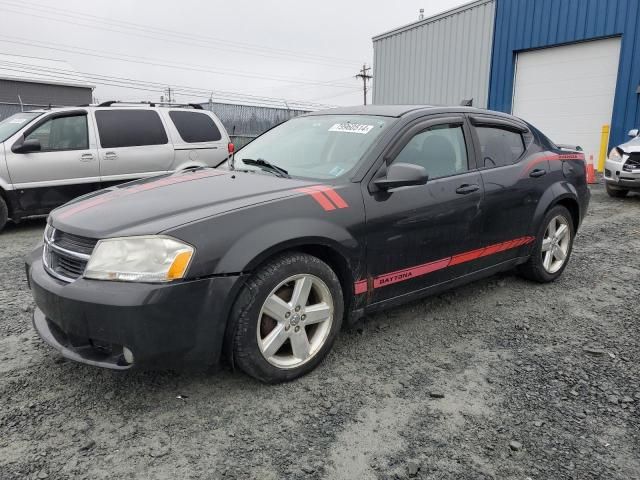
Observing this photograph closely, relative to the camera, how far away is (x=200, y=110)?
8391mm

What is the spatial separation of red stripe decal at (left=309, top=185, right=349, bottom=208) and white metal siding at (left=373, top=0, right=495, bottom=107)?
47.4 feet

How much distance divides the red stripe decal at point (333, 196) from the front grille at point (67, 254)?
4.10 feet

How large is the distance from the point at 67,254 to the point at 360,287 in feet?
5.32

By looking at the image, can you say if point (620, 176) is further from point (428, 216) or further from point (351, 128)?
point (351, 128)

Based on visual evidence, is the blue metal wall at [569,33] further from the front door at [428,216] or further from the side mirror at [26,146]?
the side mirror at [26,146]

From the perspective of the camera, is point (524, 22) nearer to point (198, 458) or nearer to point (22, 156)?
point (22, 156)

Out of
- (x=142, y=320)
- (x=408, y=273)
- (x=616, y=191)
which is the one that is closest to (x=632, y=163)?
(x=616, y=191)

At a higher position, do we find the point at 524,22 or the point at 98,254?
the point at 524,22

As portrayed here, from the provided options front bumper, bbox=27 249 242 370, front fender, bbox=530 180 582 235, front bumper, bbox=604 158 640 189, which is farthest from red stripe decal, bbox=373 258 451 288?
front bumper, bbox=604 158 640 189

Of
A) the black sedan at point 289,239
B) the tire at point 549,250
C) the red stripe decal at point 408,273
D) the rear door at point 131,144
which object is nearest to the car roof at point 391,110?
the black sedan at point 289,239

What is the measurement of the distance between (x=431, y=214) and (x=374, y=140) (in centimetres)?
62

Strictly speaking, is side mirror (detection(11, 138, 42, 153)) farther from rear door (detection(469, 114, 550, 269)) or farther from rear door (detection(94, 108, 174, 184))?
rear door (detection(469, 114, 550, 269))

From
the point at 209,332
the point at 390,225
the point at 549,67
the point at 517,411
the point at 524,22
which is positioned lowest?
the point at 517,411

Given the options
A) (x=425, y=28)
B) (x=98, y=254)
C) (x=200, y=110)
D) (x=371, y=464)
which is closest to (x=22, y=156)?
(x=200, y=110)
